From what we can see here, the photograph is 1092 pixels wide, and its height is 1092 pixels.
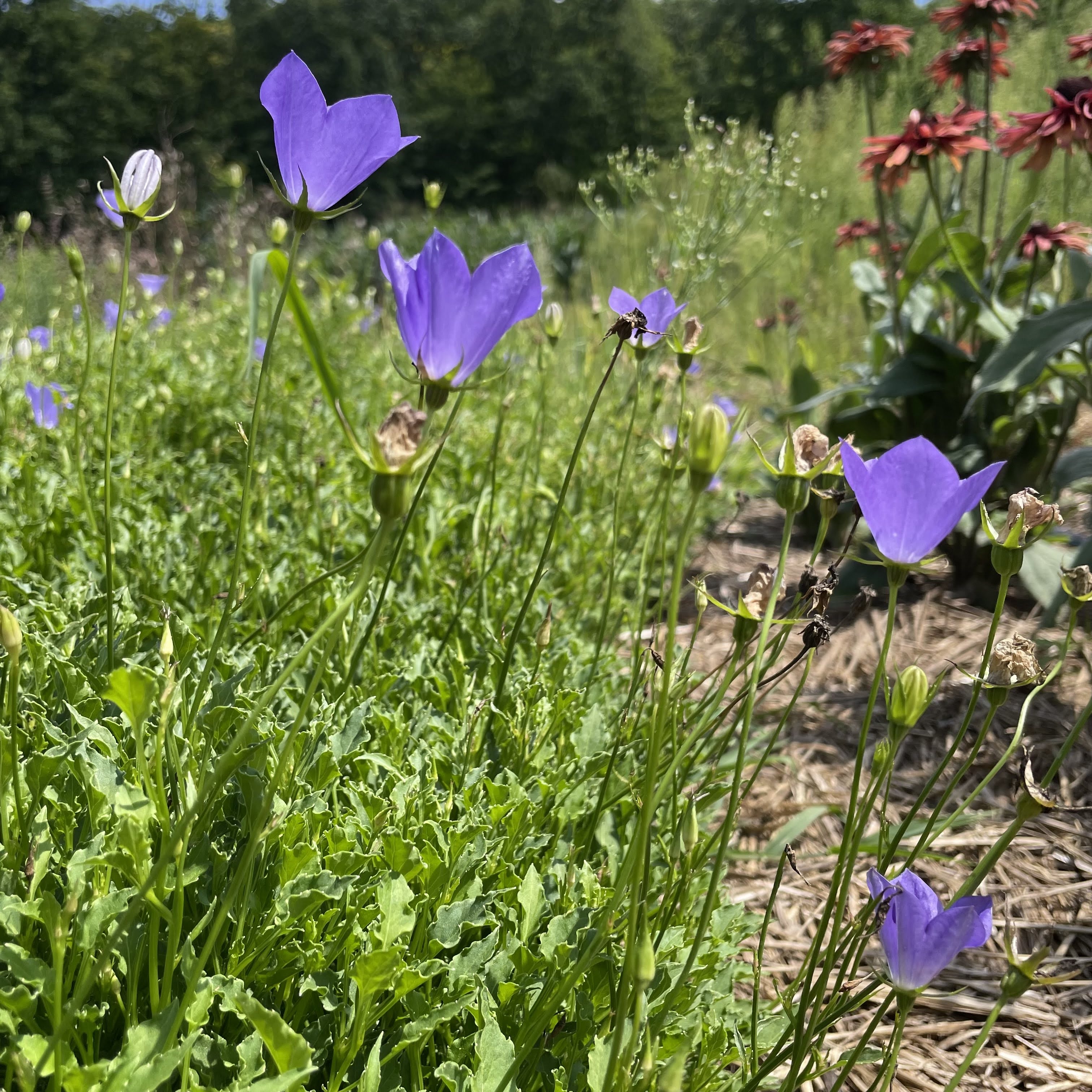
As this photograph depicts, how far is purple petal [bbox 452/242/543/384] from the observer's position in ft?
2.20

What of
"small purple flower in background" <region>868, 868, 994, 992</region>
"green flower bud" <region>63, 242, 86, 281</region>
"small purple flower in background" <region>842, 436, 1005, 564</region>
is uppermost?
"green flower bud" <region>63, 242, 86, 281</region>

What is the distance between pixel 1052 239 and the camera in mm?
2338

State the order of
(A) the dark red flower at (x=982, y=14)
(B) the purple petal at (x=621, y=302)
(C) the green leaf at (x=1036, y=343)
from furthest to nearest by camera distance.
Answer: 1. (A) the dark red flower at (x=982, y=14)
2. (C) the green leaf at (x=1036, y=343)
3. (B) the purple petal at (x=621, y=302)

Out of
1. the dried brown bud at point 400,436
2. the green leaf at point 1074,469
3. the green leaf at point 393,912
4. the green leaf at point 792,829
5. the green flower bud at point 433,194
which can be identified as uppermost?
the green flower bud at point 433,194

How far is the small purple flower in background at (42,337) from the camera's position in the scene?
2.66 metres

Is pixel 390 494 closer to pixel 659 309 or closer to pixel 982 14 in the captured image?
pixel 659 309

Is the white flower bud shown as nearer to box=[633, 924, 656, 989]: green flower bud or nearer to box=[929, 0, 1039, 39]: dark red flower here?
box=[633, 924, 656, 989]: green flower bud

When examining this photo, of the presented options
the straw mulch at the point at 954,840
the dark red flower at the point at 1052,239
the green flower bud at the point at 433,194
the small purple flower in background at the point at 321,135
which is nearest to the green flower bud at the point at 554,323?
the green flower bud at the point at 433,194

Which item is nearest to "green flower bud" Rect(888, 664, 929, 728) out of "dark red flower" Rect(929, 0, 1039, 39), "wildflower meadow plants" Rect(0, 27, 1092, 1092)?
"wildflower meadow plants" Rect(0, 27, 1092, 1092)

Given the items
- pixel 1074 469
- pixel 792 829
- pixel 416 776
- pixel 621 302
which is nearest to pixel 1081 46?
pixel 1074 469

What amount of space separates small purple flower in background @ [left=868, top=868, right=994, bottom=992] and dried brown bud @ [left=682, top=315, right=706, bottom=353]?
2.05 ft

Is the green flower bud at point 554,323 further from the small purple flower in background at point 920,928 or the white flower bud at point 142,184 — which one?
the small purple flower in background at point 920,928

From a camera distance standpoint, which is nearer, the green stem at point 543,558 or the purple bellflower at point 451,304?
the purple bellflower at point 451,304

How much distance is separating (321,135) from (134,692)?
464mm
